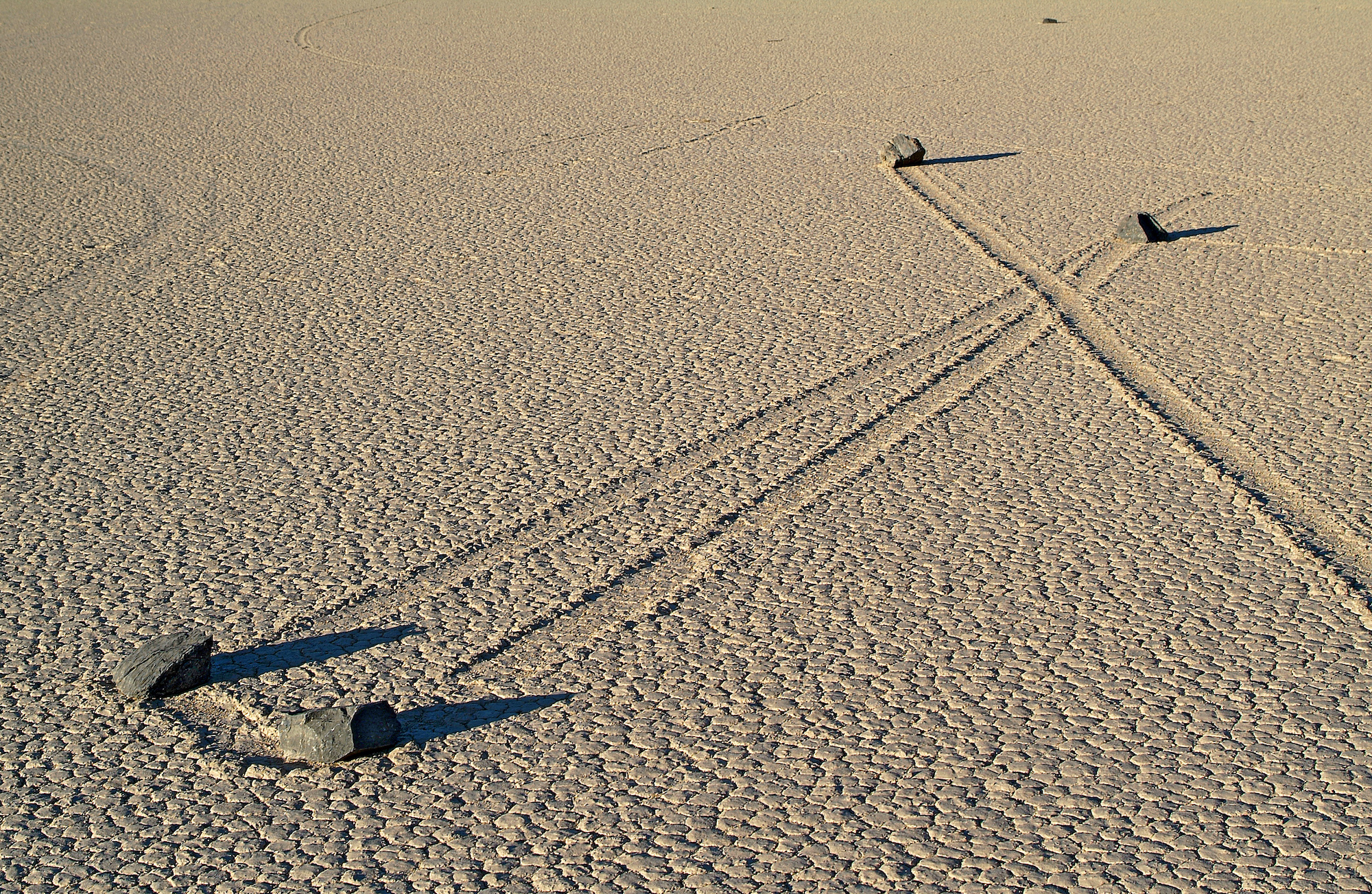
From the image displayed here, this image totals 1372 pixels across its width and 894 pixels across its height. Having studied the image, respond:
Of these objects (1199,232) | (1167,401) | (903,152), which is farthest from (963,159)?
(1167,401)

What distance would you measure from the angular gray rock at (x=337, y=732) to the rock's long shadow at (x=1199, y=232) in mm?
4326

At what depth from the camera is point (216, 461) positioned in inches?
150

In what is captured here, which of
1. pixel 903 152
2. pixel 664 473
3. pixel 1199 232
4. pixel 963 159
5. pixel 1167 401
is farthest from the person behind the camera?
pixel 963 159

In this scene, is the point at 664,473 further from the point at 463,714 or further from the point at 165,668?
the point at 165,668

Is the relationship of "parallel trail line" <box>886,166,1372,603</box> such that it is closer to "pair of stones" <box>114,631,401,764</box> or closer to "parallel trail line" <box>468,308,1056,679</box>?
"parallel trail line" <box>468,308,1056,679</box>

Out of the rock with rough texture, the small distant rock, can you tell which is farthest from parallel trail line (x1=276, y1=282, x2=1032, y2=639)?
the small distant rock

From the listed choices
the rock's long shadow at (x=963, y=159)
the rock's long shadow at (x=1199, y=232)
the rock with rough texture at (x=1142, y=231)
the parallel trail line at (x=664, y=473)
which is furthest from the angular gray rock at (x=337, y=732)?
the rock's long shadow at (x=963, y=159)

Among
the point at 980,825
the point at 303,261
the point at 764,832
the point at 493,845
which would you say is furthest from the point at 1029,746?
the point at 303,261

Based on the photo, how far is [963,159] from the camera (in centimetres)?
714

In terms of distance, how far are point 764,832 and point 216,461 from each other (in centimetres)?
223

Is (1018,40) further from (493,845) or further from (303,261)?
(493,845)

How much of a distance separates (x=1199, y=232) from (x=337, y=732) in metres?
4.61

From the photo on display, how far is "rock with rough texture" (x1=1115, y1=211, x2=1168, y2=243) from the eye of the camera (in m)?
5.58

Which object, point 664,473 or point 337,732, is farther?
point 664,473
